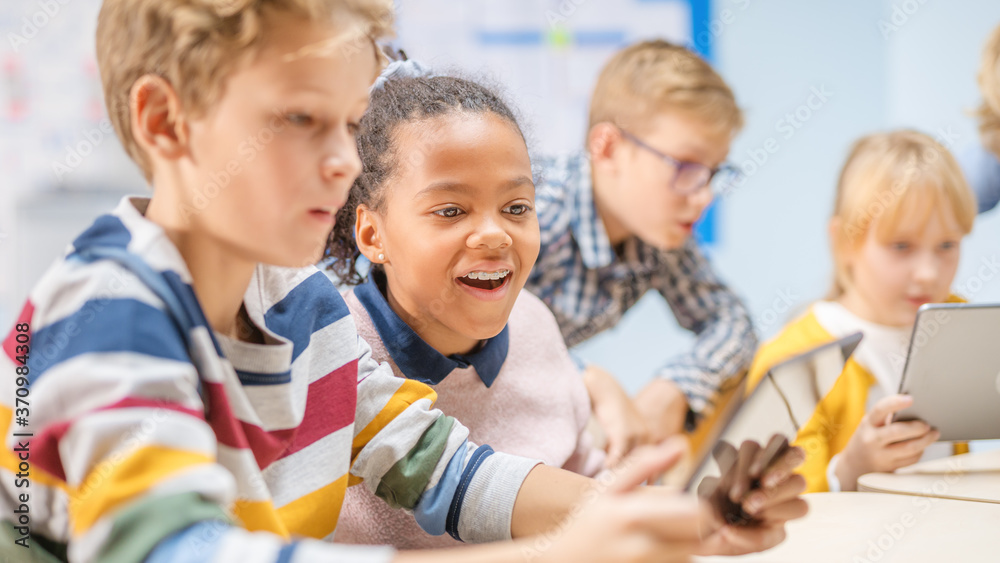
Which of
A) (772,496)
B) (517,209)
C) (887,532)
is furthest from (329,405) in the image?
(887,532)

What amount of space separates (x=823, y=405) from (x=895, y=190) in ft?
1.48

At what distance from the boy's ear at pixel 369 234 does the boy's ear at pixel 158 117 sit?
14.9 inches

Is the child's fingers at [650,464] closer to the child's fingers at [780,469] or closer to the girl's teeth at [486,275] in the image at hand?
the child's fingers at [780,469]

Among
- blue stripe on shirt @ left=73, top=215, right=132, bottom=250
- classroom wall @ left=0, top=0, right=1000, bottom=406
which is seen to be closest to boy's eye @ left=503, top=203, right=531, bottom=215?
blue stripe on shirt @ left=73, top=215, right=132, bottom=250

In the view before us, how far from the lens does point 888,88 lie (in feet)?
10.0

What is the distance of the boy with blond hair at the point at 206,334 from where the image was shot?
1.46 feet

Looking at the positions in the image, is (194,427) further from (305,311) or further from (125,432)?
(305,311)

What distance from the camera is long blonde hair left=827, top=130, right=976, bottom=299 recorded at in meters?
1.53

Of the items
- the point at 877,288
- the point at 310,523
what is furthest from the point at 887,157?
the point at 310,523

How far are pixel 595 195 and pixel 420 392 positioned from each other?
109cm

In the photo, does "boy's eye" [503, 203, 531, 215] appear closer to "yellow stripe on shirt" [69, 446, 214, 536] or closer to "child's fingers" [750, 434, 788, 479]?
"child's fingers" [750, 434, 788, 479]

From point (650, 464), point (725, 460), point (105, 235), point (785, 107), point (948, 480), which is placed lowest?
point (948, 480)

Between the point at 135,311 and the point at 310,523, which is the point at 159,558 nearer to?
the point at 135,311

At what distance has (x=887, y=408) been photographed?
106cm
